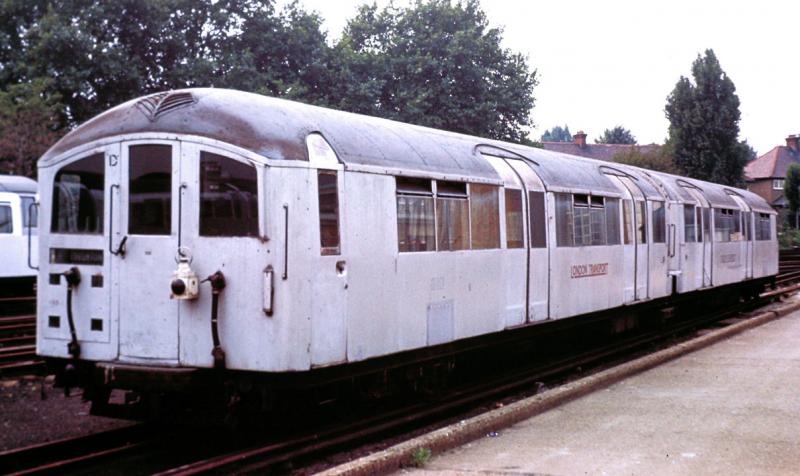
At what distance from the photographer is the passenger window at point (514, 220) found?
32.0 ft

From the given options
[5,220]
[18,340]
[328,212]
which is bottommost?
[18,340]

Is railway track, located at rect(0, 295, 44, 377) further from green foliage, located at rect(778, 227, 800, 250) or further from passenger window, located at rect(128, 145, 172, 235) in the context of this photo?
green foliage, located at rect(778, 227, 800, 250)

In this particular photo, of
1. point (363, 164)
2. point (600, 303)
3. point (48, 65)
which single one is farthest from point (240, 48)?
point (363, 164)

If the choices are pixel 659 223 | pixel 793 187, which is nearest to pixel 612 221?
pixel 659 223

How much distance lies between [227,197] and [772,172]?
82.0 m

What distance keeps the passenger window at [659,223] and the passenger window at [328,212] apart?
8.90m

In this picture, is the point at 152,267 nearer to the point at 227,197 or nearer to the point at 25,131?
the point at 227,197

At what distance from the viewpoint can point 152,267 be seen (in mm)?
6742

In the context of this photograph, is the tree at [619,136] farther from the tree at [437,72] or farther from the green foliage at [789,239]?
the tree at [437,72]

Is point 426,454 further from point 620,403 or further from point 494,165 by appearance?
point 494,165

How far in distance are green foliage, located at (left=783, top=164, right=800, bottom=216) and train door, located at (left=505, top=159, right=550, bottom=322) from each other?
54779mm

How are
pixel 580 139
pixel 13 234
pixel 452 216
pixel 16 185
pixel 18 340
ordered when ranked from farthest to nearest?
1. pixel 580 139
2. pixel 16 185
3. pixel 13 234
4. pixel 18 340
5. pixel 452 216

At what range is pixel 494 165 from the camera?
388 inches

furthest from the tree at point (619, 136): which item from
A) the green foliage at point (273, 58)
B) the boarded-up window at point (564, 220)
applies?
the boarded-up window at point (564, 220)
